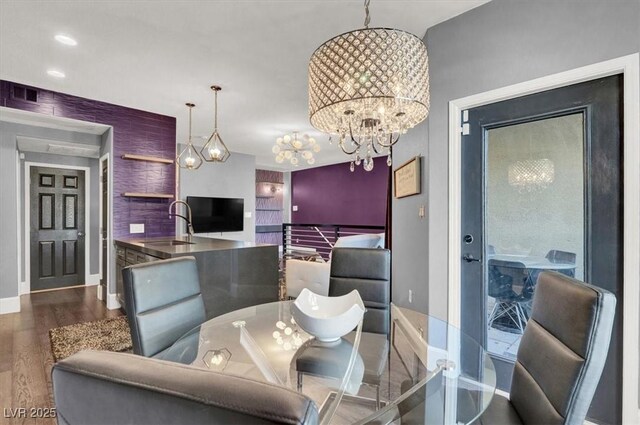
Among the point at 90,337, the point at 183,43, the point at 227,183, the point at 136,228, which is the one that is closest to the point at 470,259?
the point at 183,43

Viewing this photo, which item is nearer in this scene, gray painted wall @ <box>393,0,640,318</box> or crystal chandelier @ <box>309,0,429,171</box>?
crystal chandelier @ <box>309,0,429,171</box>

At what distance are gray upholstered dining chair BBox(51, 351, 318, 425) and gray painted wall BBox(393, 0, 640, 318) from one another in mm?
2276

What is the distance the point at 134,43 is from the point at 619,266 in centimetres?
380

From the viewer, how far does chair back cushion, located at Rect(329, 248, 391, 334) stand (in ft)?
7.23

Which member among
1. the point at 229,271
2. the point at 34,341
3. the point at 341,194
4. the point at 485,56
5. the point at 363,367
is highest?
the point at 485,56

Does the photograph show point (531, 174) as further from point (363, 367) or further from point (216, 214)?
point (216, 214)

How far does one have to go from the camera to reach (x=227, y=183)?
7270mm

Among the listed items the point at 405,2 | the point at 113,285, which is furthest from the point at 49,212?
the point at 405,2

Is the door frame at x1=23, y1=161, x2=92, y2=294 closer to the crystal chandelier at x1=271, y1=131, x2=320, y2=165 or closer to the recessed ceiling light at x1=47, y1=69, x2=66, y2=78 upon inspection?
the recessed ceiling light at x1=47, y1=69, x2=66, y2=78

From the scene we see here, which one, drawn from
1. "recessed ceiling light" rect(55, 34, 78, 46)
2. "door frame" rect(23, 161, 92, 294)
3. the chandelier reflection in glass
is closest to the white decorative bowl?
the chandelier reflection in glass

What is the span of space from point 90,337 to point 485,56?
4197mm

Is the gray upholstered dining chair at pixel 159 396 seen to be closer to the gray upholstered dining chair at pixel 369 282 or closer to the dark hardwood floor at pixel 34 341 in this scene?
the gray upholstered dining chair at pixel 369 282

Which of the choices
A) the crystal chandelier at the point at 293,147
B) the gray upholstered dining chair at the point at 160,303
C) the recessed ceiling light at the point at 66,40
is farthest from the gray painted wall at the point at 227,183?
the gray upholstered dining chair at the point at 160,303

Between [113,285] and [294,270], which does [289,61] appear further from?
[113,285]
